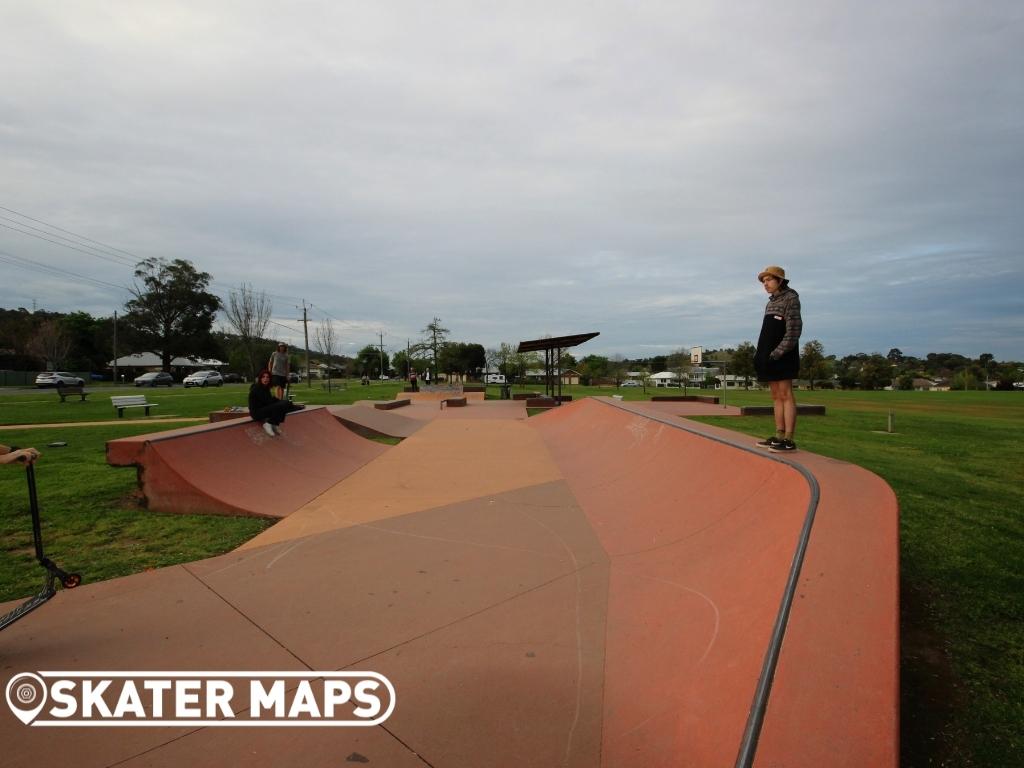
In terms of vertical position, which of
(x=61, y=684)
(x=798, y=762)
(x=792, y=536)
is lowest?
(x=61, y=684)

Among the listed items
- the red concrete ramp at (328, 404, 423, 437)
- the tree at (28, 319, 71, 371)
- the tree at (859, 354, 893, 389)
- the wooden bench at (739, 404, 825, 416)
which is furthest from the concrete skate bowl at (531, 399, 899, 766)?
the tree at (859, 354, 893, 389)

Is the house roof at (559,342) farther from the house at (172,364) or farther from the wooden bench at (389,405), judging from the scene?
the house at (172,364)

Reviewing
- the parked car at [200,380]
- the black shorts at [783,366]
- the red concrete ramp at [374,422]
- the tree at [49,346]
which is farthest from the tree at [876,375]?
the tree at [49,346]

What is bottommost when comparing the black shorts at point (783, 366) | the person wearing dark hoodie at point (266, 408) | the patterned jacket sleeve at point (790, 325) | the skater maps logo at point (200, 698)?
the skater maps logo at point (200, 698)

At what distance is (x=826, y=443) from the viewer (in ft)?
29.0

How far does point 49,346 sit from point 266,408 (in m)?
59.0

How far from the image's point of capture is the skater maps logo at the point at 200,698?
6.61 feet

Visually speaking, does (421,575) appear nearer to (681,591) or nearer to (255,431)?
(681,591)

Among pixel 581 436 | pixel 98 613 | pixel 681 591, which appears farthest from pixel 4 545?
pixel 581 436

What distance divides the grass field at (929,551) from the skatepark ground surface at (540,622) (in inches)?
18.6

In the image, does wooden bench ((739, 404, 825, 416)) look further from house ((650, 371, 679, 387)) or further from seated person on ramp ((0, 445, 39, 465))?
house ((650, 371, 679, 387))

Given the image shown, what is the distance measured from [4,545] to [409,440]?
246 inches

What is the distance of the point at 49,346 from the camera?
48344 mm

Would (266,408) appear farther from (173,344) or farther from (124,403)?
(173,344)
